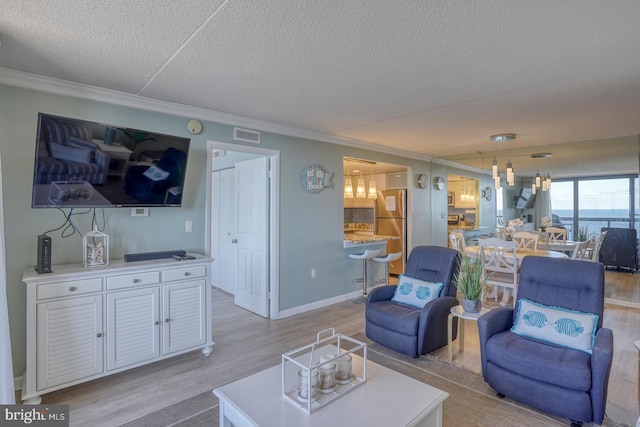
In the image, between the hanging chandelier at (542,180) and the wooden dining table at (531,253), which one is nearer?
the wooden dining table at (531,253)

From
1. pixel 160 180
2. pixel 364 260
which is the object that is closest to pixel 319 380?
pixel 160 180

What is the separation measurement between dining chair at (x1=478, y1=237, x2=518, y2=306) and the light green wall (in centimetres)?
187

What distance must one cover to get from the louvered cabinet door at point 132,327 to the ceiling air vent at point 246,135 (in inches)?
73.6

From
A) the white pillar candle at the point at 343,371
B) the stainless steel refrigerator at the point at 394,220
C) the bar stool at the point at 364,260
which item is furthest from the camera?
the stainless steel refrigerator at the point at 394,220

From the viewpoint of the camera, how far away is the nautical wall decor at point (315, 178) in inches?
175

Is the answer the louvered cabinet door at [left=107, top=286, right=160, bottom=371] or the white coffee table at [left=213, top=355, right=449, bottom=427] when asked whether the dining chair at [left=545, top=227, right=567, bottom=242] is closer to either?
the white coffee table at [left=213, top=355, right=449, bottom=427]

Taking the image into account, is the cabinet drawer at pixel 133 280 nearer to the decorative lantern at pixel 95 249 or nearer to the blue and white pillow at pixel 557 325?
the decorative lantern at pixel 95 249

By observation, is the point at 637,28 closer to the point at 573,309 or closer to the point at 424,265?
the point at 573,309

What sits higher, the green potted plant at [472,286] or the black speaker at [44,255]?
the black speaker at [44,255]

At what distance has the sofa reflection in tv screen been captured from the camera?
2910mm

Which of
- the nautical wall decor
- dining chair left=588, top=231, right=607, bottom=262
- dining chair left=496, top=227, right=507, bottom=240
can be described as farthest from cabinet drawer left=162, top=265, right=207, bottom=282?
dining chair left=588, top=231, right=607, bottom=262

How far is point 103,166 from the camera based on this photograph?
2.70 metres

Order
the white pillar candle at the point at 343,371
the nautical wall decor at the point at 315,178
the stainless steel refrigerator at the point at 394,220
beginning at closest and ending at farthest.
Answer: the white pillar candle at the point at 343,371, the nautical wall decor at the point at 315,178, the stainless steel refrigerator at the point at 394,220

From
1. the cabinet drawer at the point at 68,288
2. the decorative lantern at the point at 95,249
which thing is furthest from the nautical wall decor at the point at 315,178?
the cabinet drawer at the point at 68,288
